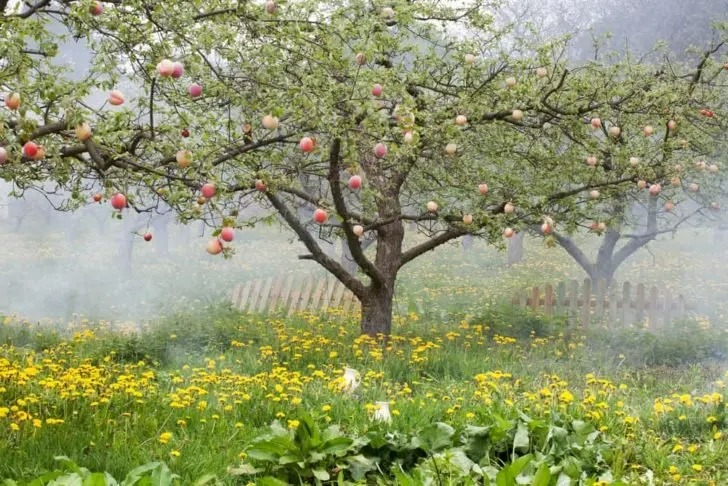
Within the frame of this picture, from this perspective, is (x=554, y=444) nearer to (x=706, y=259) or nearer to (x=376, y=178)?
(x=376, y=178)

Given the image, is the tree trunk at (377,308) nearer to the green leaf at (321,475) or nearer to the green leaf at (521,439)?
the green leaf at (521,439)

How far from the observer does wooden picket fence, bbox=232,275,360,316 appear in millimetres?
12273

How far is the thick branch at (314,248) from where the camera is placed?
25.1ft

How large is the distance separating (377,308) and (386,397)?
3.27 metres

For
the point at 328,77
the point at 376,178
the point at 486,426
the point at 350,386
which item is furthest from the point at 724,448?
the point at 376,178

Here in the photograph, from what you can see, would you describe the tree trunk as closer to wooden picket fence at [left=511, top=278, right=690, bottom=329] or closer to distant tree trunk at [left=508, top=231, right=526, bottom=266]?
wooden picket fence at [left=511, top=278, right=690, bottom=329]

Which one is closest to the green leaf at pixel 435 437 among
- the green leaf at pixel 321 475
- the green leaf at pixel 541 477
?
the green leaf at pixel 321 475

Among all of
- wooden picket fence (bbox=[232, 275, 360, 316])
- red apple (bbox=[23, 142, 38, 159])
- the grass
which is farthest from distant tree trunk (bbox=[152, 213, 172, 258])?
red apple (bbox=[23, 142, 38, 159])

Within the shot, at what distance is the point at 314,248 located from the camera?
27.6ft

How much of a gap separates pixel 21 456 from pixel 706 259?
21803 mm

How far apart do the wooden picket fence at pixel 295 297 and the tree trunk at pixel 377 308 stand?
2.37 metres

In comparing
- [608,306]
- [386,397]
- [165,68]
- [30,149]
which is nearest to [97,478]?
[30,149]

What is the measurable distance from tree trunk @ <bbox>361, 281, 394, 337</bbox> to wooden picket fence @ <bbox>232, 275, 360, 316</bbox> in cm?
237

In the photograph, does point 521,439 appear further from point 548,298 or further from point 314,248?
point 548,298
